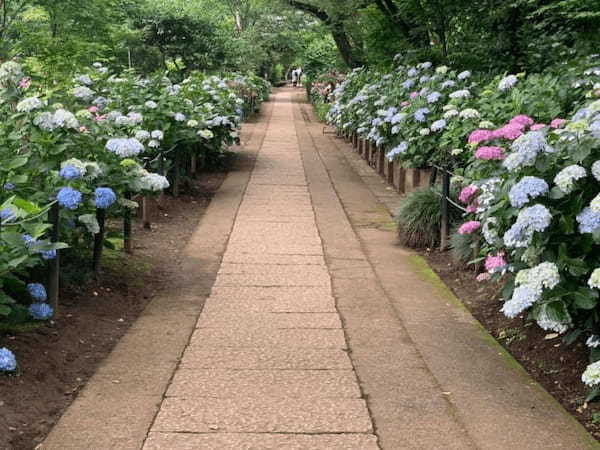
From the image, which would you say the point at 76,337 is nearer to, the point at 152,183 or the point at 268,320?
the point at 268,320

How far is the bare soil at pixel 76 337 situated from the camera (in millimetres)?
3568

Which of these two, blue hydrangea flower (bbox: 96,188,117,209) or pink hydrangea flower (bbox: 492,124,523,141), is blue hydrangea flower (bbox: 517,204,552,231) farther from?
blue hydrangea flower (bbox: 96,188,117,209)

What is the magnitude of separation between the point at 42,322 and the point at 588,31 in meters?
8.06

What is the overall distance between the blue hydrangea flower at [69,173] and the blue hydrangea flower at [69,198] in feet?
0.51

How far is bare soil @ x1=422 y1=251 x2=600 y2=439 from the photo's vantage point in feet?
12.6

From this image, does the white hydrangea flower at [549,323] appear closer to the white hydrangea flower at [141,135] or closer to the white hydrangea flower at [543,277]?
the white hydrangea flower at [543,277]

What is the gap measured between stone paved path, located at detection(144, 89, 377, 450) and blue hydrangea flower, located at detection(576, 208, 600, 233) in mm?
1246

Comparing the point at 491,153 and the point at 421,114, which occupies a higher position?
the point at 491,153

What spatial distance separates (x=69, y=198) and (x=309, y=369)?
5.62ft

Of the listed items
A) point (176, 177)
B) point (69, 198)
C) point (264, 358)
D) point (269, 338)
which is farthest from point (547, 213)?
point (176, 177)

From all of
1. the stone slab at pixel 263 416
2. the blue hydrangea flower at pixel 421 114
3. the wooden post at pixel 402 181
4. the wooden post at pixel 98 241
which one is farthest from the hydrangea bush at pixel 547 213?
the wooden post at pixel 402 181

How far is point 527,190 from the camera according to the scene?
3.68m

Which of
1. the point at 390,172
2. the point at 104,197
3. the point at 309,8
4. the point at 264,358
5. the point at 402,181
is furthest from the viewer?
the point at 309,8

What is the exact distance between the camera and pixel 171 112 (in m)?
9.55
